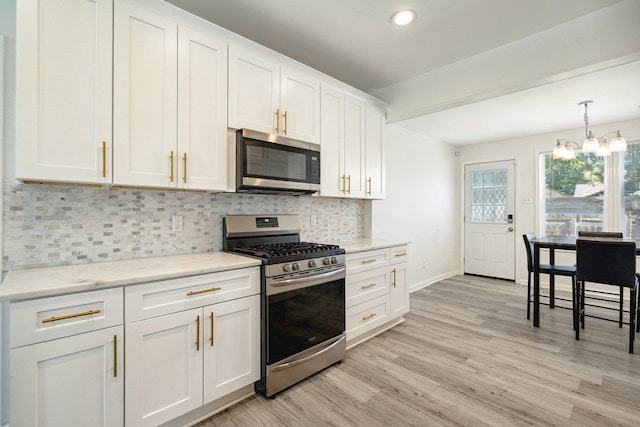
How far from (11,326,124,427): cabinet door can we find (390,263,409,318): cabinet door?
94.3 inches

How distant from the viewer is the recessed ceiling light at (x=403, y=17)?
2.27 metres

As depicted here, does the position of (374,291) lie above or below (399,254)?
below

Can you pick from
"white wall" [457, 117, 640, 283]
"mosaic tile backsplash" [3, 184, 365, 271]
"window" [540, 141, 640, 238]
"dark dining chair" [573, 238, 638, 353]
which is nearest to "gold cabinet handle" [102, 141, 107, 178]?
"mosaic tile backsplash" [3, 184, 365, 271]

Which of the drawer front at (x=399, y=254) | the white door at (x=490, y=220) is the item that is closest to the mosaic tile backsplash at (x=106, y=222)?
the drawer front at (x=399, y=254)

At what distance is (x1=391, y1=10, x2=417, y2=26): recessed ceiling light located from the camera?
2.27 metres

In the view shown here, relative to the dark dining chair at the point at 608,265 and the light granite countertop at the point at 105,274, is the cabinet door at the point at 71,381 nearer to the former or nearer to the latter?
the light granite countertop at the point at 105,274

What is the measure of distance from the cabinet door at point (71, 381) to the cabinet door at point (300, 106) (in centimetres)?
184

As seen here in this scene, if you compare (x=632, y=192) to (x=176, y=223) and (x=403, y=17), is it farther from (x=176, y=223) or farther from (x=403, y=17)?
(x=176, y=223)

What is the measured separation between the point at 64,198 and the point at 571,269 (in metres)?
4.47

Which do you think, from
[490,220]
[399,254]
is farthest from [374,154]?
[490,220]

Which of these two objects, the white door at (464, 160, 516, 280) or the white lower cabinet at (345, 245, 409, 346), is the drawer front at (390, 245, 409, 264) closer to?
the white lower cabinet at (345, 245, 409, 346)

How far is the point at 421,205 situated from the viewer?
4.77m

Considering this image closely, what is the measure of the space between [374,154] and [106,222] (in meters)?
2.60

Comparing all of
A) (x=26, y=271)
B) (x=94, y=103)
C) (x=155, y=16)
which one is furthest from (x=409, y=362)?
(x=155, y=16)
